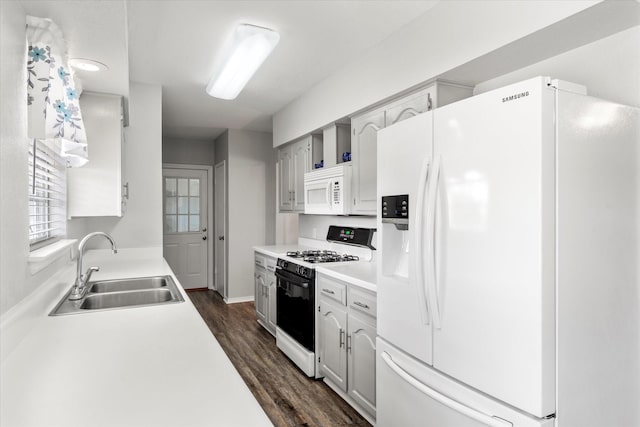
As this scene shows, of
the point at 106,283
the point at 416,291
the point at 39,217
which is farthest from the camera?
the point at 106,283

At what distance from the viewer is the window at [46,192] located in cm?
190

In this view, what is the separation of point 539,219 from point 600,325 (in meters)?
0.49

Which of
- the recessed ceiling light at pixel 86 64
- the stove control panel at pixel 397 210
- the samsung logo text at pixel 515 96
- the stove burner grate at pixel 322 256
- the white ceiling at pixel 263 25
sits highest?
the white ceiling at pixel 263 25

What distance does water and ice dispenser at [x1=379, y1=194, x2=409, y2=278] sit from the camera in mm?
1842

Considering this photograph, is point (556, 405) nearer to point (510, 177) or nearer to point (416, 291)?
point (416, 291)

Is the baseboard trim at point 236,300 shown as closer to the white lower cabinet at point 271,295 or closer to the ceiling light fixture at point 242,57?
the white lower cabinet at point 271,295

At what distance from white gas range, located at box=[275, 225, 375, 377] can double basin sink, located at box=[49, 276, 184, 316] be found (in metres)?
1.09

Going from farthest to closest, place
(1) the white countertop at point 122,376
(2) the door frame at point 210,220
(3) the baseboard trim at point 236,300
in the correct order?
(2) the door frame at point 210,220
(3) the baseboard trim at point 236,300
(1) the white countertop at point 122,376

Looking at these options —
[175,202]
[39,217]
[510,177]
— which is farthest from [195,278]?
[510,177]

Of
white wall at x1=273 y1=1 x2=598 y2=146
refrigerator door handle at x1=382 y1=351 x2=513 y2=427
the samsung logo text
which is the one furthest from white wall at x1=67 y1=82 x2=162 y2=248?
the samsung logo text

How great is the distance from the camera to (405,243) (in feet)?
6.93

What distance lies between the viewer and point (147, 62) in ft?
10.1

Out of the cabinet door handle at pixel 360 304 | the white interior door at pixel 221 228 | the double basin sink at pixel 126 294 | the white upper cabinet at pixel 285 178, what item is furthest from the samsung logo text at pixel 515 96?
the white interior door at pixel 221 228

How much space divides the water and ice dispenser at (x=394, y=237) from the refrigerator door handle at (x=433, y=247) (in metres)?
0.22
